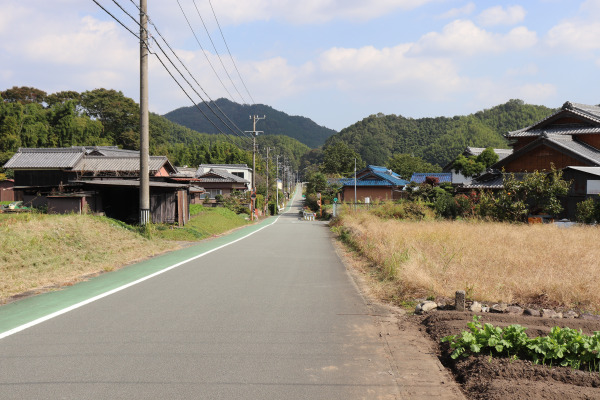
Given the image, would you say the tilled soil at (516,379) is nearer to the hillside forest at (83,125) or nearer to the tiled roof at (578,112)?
the hillside forest at (83,125)

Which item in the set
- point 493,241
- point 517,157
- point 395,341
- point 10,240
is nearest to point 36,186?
point 10,240

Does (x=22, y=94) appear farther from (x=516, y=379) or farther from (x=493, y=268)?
(x=516, y=379)

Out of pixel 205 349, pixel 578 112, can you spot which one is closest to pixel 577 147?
pixel 578 112

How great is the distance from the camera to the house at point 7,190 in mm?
49438

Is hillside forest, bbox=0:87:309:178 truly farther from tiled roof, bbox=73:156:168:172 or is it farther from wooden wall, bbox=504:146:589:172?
wooden wall, bbox=504:146:589:172

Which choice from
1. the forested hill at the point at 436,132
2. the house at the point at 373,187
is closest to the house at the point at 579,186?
the house at the point at 373,187

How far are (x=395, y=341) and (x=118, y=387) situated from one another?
134 inches

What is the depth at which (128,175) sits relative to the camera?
30812 millimetres

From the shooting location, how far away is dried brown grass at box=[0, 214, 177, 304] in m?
9.15

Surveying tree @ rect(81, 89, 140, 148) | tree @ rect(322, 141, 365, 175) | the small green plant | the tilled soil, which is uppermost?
tree @ rect(81, 89, 140, 148)

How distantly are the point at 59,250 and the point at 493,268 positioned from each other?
1053 centimetres

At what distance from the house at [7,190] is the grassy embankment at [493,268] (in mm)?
49100

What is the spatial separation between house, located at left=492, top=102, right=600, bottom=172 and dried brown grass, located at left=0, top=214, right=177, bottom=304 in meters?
27.8

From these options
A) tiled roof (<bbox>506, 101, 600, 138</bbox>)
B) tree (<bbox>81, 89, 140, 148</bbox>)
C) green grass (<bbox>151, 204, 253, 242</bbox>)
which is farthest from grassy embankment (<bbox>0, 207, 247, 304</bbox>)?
tree (<bbox>81, 89, 140, 148</bbox>)
